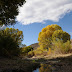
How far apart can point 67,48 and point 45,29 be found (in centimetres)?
1137

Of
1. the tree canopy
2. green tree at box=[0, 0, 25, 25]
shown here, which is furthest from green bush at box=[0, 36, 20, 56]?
the tree canopy

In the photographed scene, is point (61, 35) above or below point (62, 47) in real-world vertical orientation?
above

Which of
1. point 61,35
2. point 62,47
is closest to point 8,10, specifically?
point 62,47

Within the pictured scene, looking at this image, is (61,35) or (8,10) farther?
(61,35)

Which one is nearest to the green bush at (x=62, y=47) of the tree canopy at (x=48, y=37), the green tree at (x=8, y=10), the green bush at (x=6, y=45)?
the green bush at (x=6, y=45)

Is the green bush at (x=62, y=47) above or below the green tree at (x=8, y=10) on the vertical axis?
below

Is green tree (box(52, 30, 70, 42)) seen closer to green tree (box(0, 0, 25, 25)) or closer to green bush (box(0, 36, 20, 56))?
green bush (box(0, 36, 20, 56))

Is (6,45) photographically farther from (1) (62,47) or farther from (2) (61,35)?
(2) (61,35)

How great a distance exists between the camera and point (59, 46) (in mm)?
14609

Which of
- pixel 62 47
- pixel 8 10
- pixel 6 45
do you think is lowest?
pixel 62 47

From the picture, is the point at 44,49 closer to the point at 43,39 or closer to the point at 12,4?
the point at 43,39

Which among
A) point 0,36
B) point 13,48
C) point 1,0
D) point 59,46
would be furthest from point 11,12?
point 59,46

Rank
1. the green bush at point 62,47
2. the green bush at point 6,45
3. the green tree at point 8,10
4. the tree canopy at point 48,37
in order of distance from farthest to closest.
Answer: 1. the tree canopy at point 48,37
2. the green bush at point 62,47
3. the green bush at point 6,45
4. the green tree at point 8,10

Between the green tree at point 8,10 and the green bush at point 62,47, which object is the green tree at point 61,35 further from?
the green tree at point 8,10
